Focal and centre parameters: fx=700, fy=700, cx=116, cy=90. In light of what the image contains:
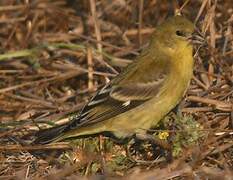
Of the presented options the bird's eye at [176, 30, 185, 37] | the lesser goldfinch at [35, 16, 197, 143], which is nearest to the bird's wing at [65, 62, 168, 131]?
the lesser goldfinch at [35, 16, 197, 143]

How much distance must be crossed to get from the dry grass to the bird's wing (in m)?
0.22

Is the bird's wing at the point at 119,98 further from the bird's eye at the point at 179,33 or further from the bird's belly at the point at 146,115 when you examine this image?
the bird's eye at the point at 179,33

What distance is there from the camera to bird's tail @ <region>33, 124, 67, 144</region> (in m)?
5.69

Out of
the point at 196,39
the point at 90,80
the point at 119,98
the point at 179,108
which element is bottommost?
the point at 90,80

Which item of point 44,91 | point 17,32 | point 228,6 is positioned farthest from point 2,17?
point 228,6

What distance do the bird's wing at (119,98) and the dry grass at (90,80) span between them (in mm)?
215

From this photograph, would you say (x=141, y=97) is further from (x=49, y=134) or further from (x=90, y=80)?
(x=90, y=80)

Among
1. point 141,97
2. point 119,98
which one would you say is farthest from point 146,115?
point 119,98

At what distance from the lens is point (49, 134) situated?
226 inches

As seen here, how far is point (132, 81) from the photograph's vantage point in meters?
5.91

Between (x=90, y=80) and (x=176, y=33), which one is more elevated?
(x=176, y=33)

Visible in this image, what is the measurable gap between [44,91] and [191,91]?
64.5 inches

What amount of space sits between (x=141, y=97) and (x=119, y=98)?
0.60 feet

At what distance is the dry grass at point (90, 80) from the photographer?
5.32 m
